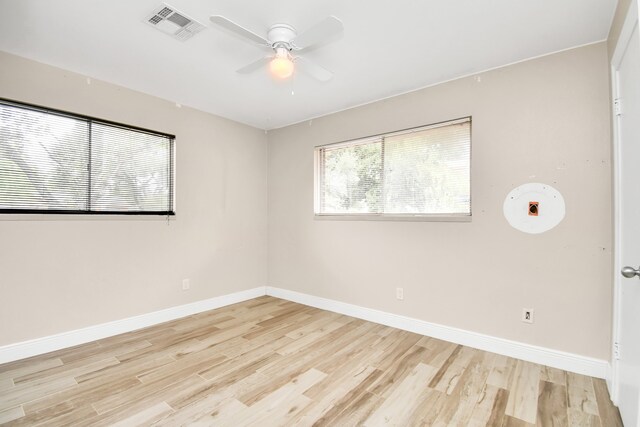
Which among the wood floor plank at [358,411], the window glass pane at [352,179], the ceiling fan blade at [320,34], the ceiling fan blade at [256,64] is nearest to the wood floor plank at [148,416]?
the wood floor plank at [358,411]

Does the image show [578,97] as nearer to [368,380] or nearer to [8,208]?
[368,380]

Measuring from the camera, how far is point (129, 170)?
310 cm

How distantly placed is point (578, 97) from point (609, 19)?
501 millimetres

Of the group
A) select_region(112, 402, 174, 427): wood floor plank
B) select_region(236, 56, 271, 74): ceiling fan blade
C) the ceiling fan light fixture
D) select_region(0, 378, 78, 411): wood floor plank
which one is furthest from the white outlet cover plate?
select_region(0, 378, 78, 411): wood floor plank

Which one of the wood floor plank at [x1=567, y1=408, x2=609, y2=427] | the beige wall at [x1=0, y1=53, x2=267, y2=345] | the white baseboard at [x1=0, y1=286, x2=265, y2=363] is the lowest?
the wood floor plank at [x1=567, y1=408, x2=609, y2=427]

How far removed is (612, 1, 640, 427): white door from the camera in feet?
4.78

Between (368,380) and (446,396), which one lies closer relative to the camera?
(446,396)

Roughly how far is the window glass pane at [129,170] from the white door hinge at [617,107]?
386 centimetres

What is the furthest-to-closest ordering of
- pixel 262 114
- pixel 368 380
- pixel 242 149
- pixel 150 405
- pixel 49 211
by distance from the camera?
1. pixel 242 149
2. pixel 262 114
3. pixel 49 211
4. pixel 368 380
5. pixel 150 405

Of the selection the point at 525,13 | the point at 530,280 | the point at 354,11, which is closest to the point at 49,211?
the point at 354,11

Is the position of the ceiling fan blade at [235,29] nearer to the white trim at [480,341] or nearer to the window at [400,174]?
the window at [400,174]

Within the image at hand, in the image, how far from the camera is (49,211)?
2576mm

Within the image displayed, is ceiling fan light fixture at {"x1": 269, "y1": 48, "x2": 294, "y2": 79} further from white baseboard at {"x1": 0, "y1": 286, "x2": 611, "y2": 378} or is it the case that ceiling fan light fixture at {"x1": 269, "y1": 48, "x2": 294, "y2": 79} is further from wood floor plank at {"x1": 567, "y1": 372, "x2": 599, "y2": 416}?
wood floor plank at {"x1": 567, "y1": 372, "x2": 599, "y2": 416}

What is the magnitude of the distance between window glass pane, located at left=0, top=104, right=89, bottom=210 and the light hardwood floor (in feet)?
4.33
